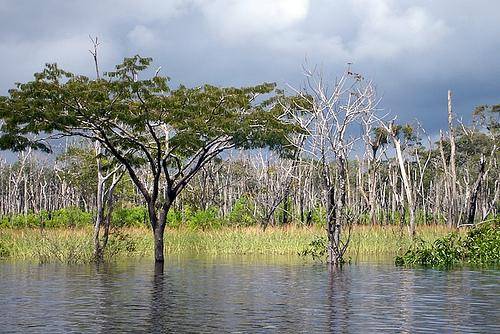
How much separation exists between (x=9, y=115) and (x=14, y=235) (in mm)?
8909

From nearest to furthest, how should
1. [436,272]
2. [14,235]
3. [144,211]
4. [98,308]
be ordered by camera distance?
[98,308], [436,272], [14,235], [144,211]

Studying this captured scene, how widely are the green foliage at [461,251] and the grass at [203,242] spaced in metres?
3.41

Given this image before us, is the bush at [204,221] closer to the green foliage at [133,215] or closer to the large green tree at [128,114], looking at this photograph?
the green foliage at [133,215]

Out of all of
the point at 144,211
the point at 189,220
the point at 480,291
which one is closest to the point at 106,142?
the point at 480,291

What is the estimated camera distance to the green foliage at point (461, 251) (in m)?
26.8

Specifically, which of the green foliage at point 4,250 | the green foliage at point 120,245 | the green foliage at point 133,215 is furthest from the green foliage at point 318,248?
the green foliage at point 133,215

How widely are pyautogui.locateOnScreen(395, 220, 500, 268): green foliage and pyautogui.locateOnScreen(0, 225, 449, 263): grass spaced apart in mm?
3414

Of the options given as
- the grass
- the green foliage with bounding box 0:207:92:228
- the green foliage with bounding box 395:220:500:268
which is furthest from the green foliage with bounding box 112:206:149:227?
the green foliage with bounding box 395:220:500:268

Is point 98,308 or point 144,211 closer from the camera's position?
point 98,308

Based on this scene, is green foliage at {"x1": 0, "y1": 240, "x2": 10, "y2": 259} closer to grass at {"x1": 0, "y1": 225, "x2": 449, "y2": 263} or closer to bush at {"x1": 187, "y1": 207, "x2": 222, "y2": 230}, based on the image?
grass at {"x1": 0, "y1": 225, "x2": 449, "y2": 263}

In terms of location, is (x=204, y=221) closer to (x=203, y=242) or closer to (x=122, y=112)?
(x=203, y=242)

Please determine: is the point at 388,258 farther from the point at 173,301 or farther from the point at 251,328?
the point at 251,328

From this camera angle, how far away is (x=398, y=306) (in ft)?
50.9

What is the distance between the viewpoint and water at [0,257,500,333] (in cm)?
1281
